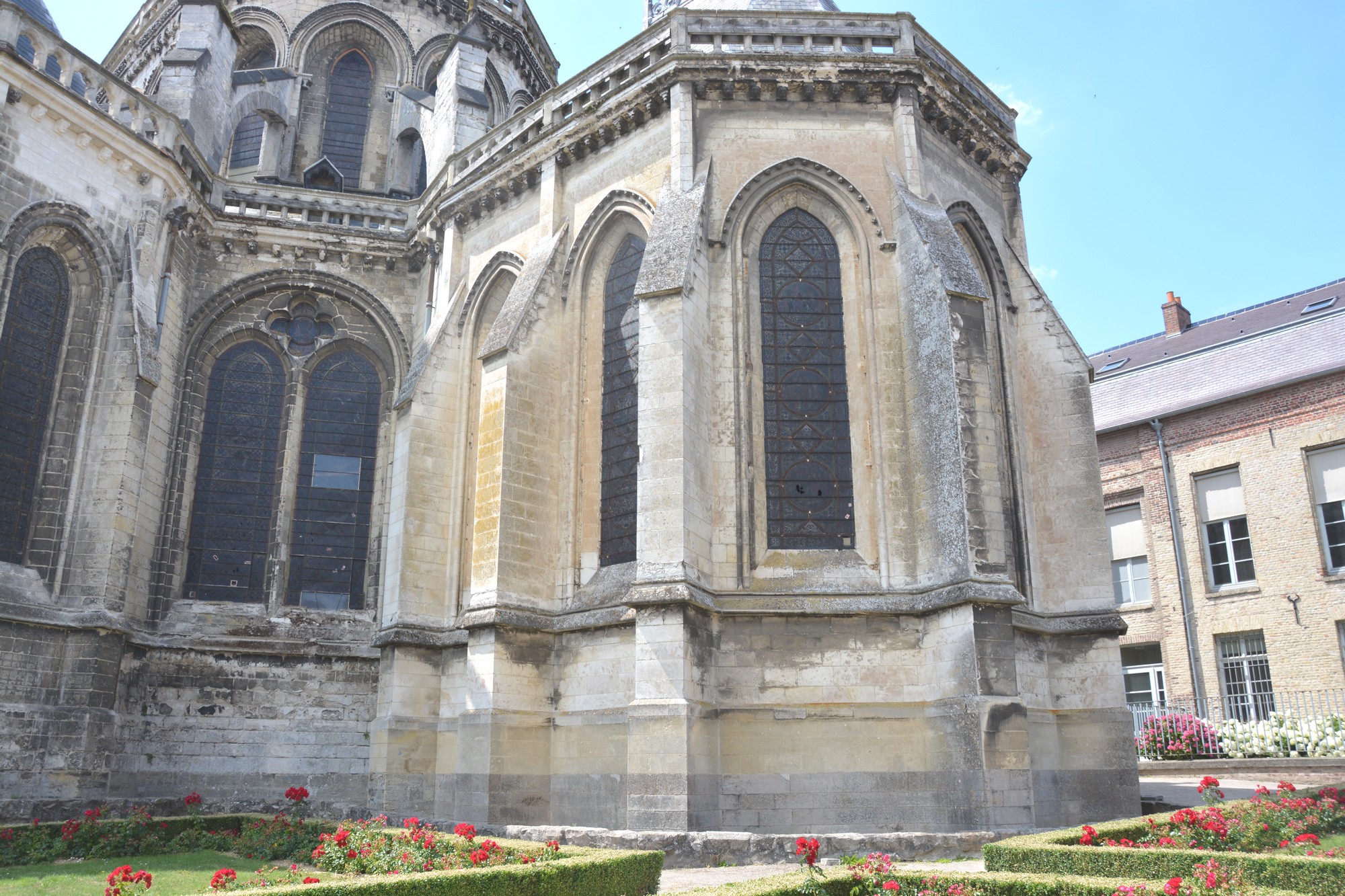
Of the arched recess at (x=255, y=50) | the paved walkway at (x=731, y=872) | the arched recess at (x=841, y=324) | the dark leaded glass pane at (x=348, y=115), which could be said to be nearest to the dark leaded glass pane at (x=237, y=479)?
the dark leaded glass pane at (x=348, y=115)

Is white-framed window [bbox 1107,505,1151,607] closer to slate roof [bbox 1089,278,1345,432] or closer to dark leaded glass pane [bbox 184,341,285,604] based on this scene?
slate roof [bbox 1089,278,1345,432]

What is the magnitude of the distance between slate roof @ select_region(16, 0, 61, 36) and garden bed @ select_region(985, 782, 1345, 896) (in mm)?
20458

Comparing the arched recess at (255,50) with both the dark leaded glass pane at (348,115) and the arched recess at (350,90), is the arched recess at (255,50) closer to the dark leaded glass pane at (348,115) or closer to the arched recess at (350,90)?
the arched recess at (350,90)

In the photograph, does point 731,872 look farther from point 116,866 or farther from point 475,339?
point 475,339

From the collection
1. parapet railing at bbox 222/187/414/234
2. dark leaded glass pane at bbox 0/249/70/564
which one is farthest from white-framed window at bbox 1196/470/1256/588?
dark leaded glass pane at bbox 0/249/70/564

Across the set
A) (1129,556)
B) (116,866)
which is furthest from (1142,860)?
(1129,556)

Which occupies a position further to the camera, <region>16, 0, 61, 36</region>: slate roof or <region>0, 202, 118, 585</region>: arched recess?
<region>16, 0, 61, 36</region>: slate roof

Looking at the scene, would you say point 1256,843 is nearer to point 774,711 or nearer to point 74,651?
point 774,711

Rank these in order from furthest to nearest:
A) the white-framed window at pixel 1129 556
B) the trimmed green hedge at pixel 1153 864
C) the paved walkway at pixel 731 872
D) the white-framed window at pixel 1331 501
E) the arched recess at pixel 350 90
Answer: the white-framed window at pixel 1129 556
the arched recess at pixel 350 90
the white-framed window at pixel 1331 501
the paved walkway at pixel 731 872
the trimmed green hedge at pixel 1153 864

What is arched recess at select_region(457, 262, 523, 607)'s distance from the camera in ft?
51.8

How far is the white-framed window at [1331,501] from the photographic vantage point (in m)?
21.2

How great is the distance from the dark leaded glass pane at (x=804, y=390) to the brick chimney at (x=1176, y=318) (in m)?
19.0

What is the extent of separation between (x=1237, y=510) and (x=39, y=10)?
26.4 meters

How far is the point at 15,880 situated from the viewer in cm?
937
